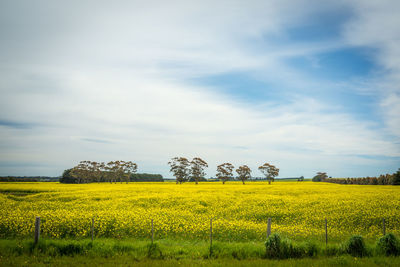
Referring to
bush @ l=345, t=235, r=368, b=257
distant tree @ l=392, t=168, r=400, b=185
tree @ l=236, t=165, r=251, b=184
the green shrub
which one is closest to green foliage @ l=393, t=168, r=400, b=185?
distant tree @ l=392, t=168, r=400, b=185

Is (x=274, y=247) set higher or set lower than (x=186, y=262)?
higher

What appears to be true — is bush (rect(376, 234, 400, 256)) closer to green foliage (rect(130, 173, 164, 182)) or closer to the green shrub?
the green shrub

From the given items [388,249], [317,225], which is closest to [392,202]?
[317,225]

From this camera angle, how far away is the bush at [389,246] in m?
11.5

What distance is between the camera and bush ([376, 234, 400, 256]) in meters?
11.5

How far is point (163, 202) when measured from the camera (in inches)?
1144

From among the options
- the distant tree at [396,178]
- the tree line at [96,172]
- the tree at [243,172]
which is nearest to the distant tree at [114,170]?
the tree line at [96,172]

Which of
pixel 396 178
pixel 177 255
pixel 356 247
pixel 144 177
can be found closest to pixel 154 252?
pixel 177 255

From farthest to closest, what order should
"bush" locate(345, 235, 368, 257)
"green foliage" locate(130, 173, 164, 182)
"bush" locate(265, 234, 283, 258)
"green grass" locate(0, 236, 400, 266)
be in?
"green foliage" locate(130, 173, 164, 182)
"bush" locate(345, 235, 368, 257)
"bush" locate(265, 234, 283, 258)
"green grass" locate(0, 236, 400, 266)

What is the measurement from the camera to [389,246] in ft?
37.9

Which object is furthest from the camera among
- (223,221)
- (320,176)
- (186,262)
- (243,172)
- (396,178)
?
(320,176)

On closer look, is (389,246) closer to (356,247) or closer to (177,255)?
(356,247)

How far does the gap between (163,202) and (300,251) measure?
19917 millimetres

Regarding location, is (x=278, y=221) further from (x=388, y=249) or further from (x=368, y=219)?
(x=388, y=249)
